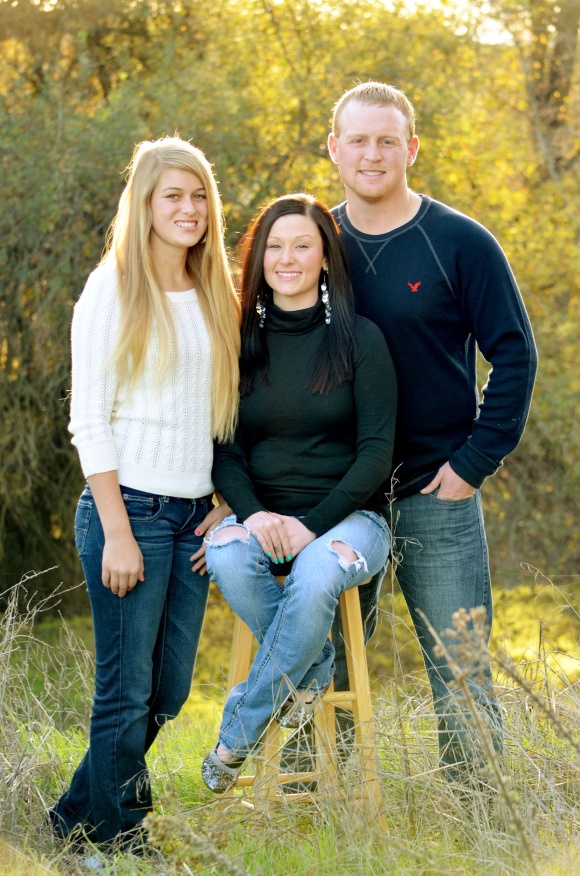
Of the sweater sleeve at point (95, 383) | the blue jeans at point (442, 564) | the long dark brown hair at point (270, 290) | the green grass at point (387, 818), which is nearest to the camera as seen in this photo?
the green grass at point (387, 818)

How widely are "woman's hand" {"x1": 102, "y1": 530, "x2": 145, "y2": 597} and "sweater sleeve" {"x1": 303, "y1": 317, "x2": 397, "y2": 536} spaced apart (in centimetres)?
46

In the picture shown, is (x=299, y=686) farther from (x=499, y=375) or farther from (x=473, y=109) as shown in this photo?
(x=473, y=109)

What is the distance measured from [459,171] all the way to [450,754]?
5.38 m

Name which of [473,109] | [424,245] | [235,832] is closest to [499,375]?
[424,245]

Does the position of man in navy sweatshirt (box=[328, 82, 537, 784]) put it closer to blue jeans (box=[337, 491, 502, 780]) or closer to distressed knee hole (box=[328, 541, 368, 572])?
blue jeans (box=[337, 491, 502, 780])

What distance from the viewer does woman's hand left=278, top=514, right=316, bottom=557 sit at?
2879mm

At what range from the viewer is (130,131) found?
700 centimetres

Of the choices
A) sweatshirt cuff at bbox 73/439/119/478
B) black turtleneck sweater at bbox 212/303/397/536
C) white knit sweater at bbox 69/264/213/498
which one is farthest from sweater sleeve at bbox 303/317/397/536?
sweatshirt cuff at bbox 73/439/119/478

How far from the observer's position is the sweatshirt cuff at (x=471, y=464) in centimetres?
319

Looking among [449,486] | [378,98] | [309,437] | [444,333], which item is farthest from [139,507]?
[378,98]

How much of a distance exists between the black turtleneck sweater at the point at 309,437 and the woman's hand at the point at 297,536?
0.02m

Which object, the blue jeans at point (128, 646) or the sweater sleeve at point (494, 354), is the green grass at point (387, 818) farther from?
the sweater sleeve at point (494, 354)

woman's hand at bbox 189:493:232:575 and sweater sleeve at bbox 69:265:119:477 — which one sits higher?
sweater sleeve at bbox 69:265:119:477

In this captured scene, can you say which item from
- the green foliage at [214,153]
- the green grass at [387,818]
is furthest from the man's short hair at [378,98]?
the green foliage at [214,153]
